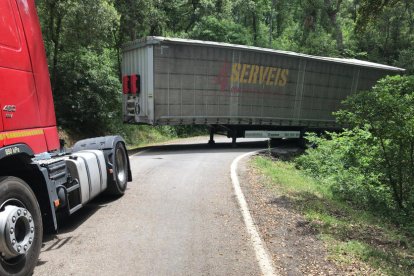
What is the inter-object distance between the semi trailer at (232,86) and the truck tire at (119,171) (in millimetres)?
9342

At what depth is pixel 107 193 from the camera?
860cm

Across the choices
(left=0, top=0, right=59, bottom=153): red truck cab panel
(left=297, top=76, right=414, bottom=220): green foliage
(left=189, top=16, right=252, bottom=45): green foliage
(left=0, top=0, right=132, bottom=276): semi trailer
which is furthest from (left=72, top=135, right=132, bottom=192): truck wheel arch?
(left=189, top=16, right=252, bottom=45): green foliage

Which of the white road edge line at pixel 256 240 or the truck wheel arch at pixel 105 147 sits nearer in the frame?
the white road edge line at pixel 256 240

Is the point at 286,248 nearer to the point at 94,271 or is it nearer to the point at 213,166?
the point at 94,271

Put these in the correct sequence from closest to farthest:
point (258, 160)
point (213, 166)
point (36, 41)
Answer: point (36, 41) → point (213, 166) → point (258, 160)

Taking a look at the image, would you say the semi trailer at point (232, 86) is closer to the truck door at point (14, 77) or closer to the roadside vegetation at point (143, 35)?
the roadside vegetation at point (143, 35)

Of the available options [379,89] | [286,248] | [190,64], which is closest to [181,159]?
[190,64]

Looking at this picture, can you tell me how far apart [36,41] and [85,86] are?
17.0 m

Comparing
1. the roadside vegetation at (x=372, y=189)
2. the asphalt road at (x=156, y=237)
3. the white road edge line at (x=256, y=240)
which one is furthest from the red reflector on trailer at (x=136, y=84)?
the white road edge line at (x=256, y=240)

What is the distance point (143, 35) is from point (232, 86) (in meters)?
12.2

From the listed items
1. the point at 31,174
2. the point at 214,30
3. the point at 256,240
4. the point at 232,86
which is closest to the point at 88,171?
the point at 31,174

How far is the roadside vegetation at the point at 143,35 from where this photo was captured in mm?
18047

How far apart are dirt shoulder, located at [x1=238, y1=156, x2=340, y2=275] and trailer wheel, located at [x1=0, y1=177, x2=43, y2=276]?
2.74 m

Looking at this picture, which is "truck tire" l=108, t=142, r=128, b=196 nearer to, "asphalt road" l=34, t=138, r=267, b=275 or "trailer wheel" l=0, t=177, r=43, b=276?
"asphalt road" l=34, t=138, r=267, b=275
